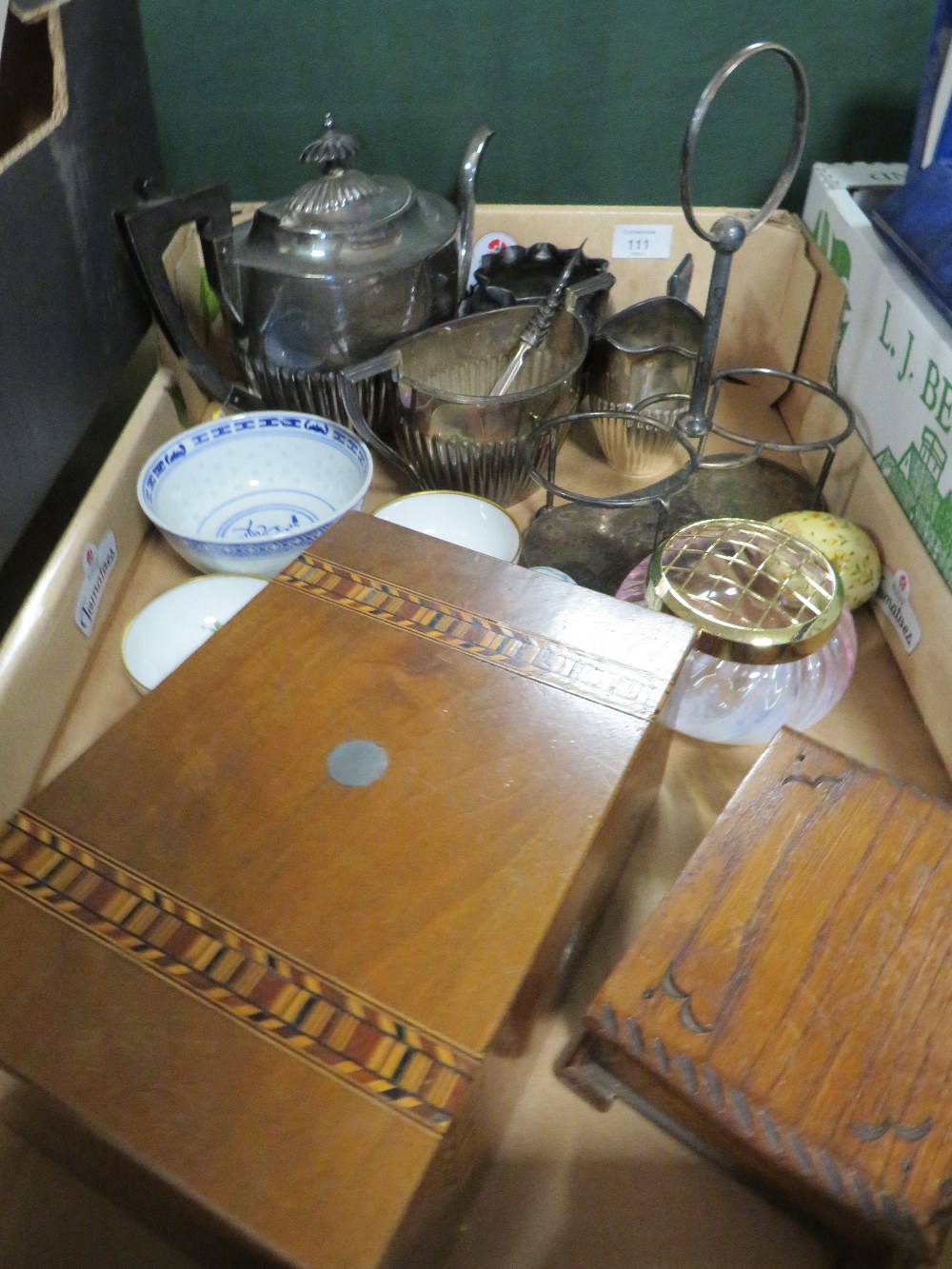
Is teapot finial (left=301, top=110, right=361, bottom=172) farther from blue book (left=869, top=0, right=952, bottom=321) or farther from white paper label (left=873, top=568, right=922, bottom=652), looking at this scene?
white paper label (left=873, top=568, right=922, bottom=652)

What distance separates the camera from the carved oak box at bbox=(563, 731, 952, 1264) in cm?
34

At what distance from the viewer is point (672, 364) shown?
0.81 m

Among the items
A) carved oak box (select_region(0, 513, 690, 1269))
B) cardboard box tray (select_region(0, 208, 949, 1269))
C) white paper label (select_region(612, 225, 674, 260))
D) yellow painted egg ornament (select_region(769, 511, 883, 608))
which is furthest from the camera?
white paper label (select_region(612, 225, 674, 260))

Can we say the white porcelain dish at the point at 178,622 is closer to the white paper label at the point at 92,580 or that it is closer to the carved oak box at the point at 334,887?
the white paper label at the point at 92,580

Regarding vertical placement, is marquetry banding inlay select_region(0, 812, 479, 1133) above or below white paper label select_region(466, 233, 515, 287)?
below

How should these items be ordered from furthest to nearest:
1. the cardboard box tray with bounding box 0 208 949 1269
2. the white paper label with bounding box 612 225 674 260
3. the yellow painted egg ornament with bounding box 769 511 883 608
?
the white paper label with bounding box 612 225 674 260 → the yellow painted egg ornament with bounding box 769 511 883 608 → the cardboard box tray with bounding box 0 208 949 1269

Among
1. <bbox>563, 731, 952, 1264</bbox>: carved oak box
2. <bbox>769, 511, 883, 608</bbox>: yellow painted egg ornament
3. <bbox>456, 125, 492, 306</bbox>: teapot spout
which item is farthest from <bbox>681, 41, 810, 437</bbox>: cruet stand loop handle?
<bbox>563, 731, 952, 1264</bbox>: carved oak box

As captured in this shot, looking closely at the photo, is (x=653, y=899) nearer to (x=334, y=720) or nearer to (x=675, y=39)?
(x=334, y=720)

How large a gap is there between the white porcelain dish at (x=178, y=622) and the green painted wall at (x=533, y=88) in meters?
0.50

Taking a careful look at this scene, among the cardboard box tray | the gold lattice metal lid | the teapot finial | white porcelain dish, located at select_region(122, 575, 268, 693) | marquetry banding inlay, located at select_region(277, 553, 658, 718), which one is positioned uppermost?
the teapot finial

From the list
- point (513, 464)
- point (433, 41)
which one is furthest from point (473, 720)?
point (433, 41)

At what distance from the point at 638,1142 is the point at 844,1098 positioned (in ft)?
0.46

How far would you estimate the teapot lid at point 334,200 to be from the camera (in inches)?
27.9

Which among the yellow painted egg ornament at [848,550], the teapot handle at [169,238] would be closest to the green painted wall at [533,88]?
the teapot handle at [169,238]
